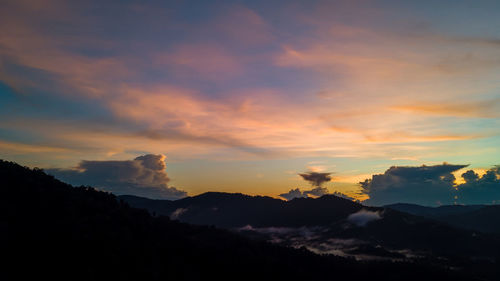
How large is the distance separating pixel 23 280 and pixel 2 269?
13747mm

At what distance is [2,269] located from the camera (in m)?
199

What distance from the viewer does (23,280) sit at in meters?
200
